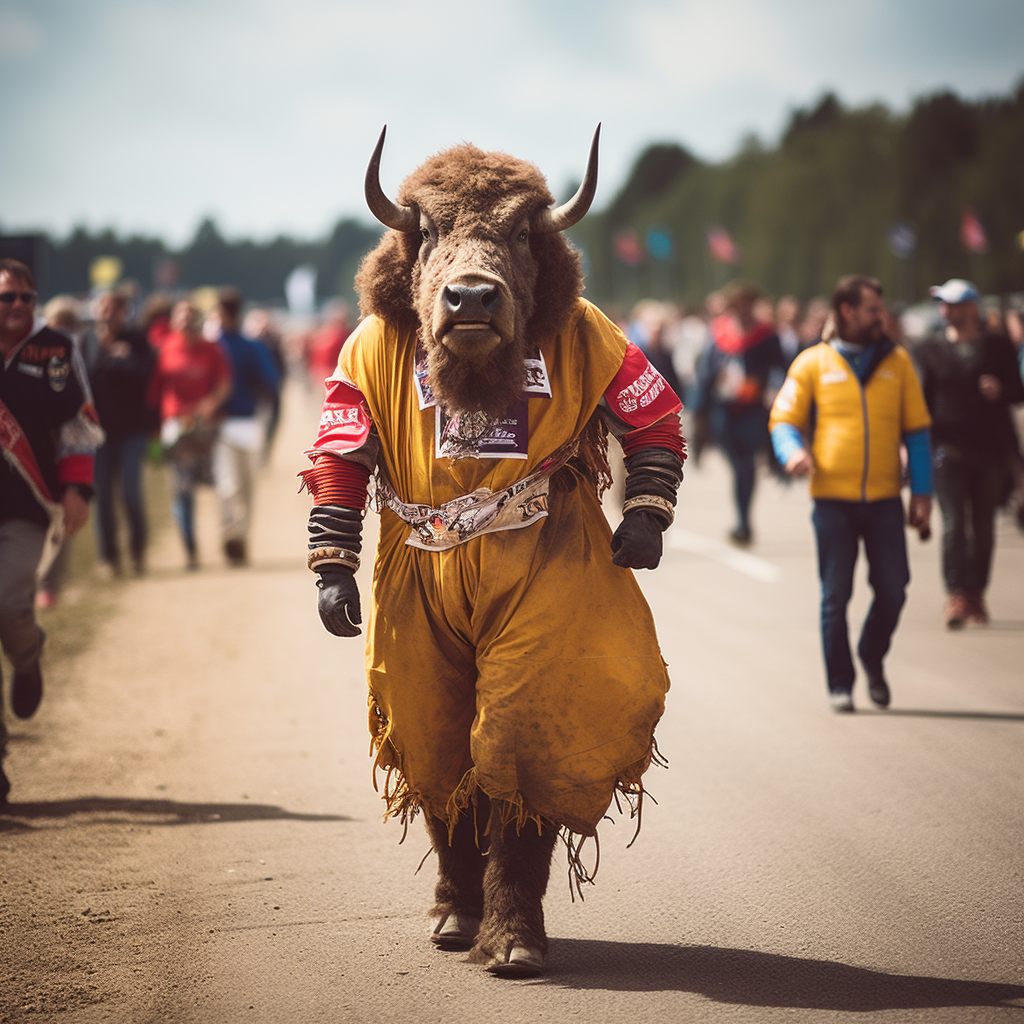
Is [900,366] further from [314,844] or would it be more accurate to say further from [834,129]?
[834,129]

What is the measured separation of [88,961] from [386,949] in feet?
2.93

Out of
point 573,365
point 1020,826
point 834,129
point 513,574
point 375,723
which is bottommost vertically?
point 1020,826

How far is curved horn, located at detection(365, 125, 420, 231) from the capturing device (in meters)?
Result: 4.09

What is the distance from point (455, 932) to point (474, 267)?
6.59 feet

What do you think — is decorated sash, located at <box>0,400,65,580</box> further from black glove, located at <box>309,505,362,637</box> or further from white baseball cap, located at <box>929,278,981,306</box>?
white baseball cap, located at <box>929,278,981,306</box>

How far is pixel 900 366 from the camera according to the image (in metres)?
7.02

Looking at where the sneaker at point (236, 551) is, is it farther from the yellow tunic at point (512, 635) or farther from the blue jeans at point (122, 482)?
the yellow tunic at point (512, 635)

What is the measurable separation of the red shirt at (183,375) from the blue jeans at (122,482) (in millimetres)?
401

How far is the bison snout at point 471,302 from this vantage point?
3.80 meters

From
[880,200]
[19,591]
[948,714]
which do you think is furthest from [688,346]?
[880,200]

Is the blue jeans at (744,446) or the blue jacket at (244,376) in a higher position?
the blue jacket at (244,376)

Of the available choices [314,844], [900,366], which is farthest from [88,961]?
[900,366]

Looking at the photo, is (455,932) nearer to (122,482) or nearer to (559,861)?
(559,861)

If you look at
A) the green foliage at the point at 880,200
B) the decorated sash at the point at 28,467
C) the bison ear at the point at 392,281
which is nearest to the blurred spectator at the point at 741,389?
the decorated sash at the point at 28,467
